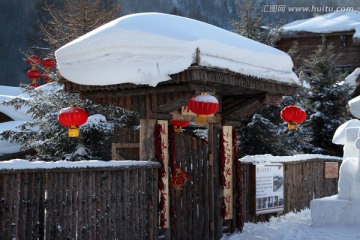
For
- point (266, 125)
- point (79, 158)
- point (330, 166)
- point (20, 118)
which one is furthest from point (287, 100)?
point (20, 118)

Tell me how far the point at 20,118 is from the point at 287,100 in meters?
13.5

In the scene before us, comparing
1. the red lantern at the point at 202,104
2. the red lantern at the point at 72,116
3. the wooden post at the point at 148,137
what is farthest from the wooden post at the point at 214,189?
the red lantern at the point at 72,116

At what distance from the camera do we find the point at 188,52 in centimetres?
747

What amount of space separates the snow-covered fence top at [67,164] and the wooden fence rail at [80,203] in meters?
0.03

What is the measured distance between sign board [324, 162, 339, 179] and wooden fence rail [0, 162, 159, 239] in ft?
28.9

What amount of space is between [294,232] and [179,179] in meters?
2.99

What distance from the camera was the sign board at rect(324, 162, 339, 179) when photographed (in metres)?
15.8

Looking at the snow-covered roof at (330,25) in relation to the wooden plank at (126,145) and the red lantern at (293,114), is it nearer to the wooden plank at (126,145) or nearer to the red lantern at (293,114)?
the red lantern at (293,114)

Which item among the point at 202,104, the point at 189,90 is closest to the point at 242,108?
the point at 189,90

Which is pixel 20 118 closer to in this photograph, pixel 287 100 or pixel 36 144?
pixel 36 144

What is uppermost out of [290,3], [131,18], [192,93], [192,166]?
[290,3]

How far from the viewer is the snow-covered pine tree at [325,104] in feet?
70.2

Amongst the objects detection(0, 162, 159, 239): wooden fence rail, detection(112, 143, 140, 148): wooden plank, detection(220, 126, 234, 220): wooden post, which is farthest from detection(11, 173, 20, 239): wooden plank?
detection(220, 126, 234, 220): wooden post

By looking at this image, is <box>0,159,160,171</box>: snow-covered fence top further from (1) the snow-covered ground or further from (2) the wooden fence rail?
(1) the snow-covered ground
